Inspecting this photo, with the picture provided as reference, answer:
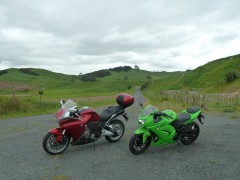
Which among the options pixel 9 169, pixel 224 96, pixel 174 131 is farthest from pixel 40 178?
pixel 224 96

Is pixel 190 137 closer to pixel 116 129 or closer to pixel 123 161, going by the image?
pixel 116 129

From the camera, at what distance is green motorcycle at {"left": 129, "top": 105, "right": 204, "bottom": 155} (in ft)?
19.7

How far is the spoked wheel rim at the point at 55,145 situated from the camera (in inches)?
247

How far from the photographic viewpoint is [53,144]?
20.9 ft

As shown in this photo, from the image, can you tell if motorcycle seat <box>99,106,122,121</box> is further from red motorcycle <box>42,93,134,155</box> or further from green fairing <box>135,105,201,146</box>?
green fairing <box>135,105,201,146</box>

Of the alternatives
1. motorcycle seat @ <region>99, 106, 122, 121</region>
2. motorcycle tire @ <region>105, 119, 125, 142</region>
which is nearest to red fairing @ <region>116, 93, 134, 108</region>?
motorcycle seat @ <region>99, 106, 122, 121</region>

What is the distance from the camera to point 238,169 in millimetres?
4945

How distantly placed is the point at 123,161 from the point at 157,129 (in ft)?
4.03

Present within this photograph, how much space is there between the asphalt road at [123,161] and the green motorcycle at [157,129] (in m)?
0.28

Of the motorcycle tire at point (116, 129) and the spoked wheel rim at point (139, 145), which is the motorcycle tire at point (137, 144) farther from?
the motorcycle tire at point (116, 129)

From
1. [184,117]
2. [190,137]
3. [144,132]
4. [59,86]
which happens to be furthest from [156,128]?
[59,86]

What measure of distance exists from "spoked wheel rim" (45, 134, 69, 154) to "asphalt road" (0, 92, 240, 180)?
168 mm

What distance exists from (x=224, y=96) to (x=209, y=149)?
1265 cm

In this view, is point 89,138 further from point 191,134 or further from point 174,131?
point 191,134
